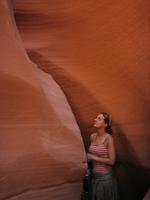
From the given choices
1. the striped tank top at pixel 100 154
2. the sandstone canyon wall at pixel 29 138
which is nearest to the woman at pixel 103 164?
the striped tank top at pixel 100 154

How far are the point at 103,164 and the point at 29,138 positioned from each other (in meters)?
0.75

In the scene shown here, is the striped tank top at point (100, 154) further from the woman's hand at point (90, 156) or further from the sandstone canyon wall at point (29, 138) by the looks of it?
the sandstone canyon wall at point (29, 138)

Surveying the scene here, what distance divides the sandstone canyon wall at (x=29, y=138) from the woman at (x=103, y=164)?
0.60 ft

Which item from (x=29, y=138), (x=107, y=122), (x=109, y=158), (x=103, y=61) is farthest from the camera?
(x=103, y=61)

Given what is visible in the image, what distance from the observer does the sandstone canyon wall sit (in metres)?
2.66

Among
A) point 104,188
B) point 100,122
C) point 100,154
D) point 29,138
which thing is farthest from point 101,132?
point 29,138

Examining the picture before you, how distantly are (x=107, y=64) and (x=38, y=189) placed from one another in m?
1.42

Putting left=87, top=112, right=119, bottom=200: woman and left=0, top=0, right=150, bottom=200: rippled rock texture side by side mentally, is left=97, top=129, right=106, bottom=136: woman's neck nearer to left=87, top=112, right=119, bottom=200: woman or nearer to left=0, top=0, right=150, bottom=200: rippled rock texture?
left=87, top=112, right=119, bottom=200: woman

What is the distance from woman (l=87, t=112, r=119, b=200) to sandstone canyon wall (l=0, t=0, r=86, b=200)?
0.18 metres

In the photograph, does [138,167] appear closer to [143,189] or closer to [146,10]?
[143,189]

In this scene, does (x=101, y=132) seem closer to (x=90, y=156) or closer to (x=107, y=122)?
(x=107, y=122)

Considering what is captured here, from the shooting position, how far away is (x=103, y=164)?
3191 millimetres

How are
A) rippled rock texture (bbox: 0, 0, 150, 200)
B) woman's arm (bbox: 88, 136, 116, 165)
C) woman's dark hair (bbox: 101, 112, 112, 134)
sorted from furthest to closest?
rippled rock texture (bbox: 0, 0, 150, 200) → woman's dark hair (bbox: 101, 112, 112, 134) → woman's arm (bbox: 88, 136, 116, 165)

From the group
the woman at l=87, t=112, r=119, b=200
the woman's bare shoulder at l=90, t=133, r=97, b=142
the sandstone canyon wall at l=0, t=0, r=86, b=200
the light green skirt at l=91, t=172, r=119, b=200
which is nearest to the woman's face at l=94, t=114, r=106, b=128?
the woman at l=87, t=112, r=119, b=200
